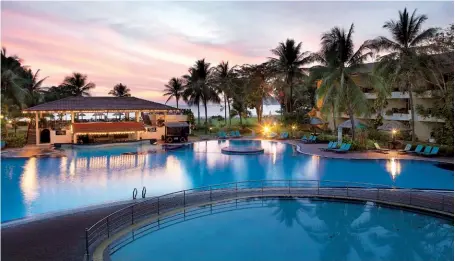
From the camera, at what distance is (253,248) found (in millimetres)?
10125

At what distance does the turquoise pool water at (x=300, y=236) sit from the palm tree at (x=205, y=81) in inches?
1275

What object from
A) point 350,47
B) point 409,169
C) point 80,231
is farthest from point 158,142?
point 80,231

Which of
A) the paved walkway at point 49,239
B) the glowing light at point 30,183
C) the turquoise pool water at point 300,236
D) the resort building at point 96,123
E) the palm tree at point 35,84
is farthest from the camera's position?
the palm tree at point 35,84

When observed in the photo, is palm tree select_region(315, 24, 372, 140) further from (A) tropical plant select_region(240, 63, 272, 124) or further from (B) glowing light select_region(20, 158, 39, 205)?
(B) glowing light select_region(20, 158, 39, 205)

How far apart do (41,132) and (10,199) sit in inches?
779

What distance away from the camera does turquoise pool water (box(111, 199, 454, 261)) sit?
970 cm

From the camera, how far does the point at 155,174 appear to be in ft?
65.8

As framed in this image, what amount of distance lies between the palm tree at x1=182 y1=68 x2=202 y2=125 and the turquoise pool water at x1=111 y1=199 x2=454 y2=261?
3259 cm

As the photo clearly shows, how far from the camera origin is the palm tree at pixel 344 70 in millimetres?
26875

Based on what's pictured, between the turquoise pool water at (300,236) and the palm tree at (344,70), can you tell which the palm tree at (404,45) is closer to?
the palm tree at (344,70)

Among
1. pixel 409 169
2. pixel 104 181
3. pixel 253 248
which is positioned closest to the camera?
pixel 253 248

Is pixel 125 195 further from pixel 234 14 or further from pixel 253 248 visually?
pixel 234 14

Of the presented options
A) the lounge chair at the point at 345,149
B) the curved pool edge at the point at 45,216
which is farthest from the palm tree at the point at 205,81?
the curved pool edge at the point at 45,216

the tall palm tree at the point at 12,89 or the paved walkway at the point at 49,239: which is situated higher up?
the tall palm tree at the point at 12,89
